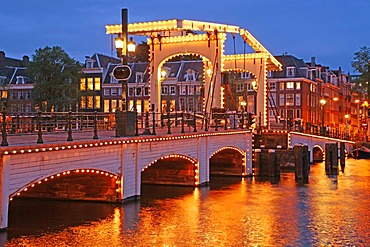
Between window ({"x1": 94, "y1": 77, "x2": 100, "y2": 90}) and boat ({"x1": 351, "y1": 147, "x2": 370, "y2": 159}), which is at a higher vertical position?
window ({"x1": 94, "y1": 77, "x2": 100, "y2": 90})

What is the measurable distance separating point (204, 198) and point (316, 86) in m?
55.6

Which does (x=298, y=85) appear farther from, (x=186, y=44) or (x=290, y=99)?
(x=186, y=44)

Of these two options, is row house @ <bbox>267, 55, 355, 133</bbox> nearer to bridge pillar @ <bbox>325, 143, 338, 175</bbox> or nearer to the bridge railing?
bridge pillar @ <bbox>325, 143, 338, 175</bbox>

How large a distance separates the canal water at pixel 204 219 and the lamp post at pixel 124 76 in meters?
2.66

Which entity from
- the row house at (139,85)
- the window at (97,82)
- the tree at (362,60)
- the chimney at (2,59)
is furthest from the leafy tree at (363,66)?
the chimney at (2,59)

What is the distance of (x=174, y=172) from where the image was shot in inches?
1008

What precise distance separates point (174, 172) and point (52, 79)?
27.2 meters

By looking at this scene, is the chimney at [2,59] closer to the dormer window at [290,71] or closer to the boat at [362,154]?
the dormer window at [290,71]

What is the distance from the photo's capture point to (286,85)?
68.3 m

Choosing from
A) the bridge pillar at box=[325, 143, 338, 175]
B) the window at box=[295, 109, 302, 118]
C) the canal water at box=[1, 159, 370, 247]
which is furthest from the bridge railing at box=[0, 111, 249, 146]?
the window at box=[295, 109, 302, 118]

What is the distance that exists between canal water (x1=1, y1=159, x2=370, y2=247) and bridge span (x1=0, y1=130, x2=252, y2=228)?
2.40 feet

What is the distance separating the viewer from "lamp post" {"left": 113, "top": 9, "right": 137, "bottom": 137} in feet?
59.1

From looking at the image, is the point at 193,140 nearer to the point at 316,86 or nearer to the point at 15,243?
the point at 15,243

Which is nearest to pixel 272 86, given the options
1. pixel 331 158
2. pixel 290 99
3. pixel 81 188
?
pixel 290 99
